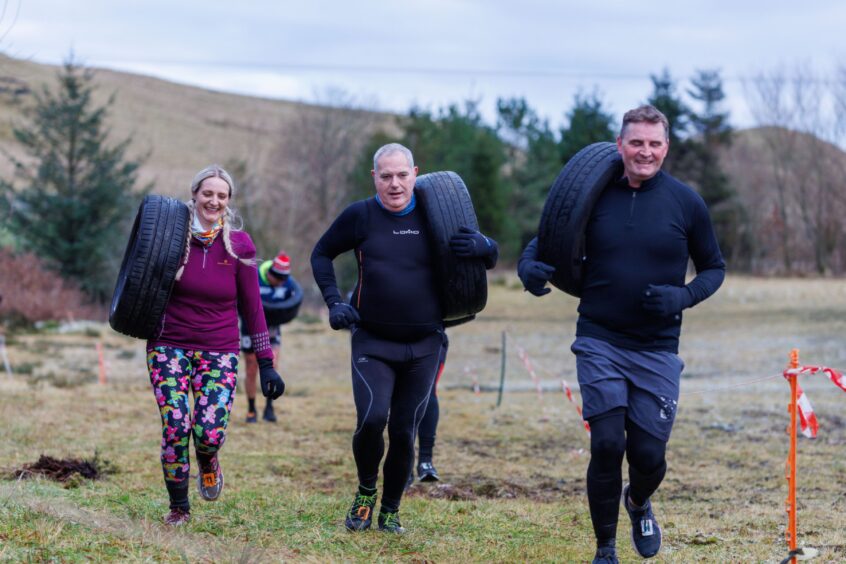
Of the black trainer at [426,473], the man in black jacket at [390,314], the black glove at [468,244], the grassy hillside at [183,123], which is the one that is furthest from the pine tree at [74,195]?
the black glove at [468,244]

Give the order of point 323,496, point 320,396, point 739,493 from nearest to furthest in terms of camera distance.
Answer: point 323,496, point 739,493, point 320,396

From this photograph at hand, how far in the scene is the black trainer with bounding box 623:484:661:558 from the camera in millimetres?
5164

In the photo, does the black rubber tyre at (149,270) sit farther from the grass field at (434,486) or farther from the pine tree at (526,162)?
the pine tree at (526,162)

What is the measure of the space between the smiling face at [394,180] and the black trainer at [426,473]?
3163 mm

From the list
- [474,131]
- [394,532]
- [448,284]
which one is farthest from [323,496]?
[474,131]

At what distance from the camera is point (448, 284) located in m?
5.70

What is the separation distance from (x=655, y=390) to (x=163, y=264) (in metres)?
2.75

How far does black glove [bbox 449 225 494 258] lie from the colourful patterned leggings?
1.46 metres

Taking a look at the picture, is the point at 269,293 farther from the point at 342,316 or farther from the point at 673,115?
the point at 673,115

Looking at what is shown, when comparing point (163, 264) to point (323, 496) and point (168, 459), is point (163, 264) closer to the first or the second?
point (168, 459)

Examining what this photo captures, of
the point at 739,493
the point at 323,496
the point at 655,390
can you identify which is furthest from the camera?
the point at 739,493

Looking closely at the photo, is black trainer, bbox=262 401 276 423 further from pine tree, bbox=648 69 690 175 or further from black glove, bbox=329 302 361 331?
pine tree, bbox=648 69 690 175

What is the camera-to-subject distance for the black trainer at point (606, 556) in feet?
16.2

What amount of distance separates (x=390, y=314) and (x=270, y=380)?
85 centimetres
